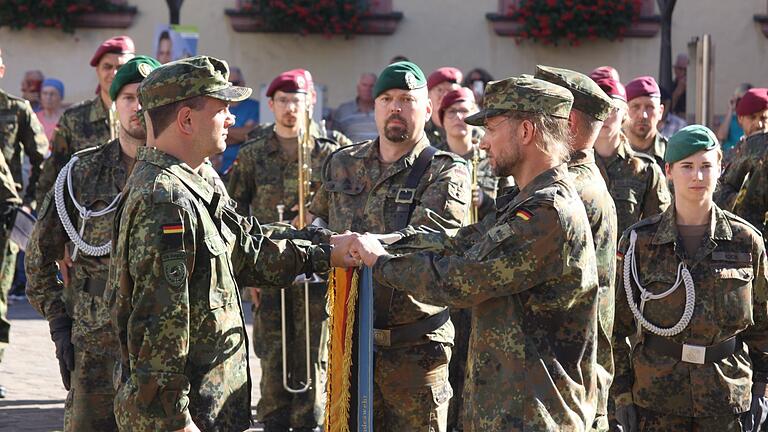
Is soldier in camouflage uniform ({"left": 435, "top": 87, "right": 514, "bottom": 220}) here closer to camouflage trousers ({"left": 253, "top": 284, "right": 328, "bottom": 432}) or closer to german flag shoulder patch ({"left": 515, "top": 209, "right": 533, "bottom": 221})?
camouflage trousers ({"left": 253, "top": 284, "right": 328, "bottom": 432})

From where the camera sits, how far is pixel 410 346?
20.3ft

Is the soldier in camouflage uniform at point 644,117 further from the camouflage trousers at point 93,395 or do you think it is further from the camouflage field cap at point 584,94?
the camouflage trousers at point 93,395

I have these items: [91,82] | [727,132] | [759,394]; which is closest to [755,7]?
[727,132]

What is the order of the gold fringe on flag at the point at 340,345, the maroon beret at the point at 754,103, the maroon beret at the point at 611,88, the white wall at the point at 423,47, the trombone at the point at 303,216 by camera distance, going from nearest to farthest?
1. the gold fringe on flag at the point at 340,345
2. the maroon beret at the point at 611,88
3. the trombone at the point at 303,216
4. the maroon beret at the point at 754,103
5. the white wall at the point at 423,47

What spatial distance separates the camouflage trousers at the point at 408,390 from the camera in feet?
20.3

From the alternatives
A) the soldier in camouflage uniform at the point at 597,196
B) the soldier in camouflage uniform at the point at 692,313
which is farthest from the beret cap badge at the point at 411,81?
the soldier in camouflage uniform at the point at 692,313

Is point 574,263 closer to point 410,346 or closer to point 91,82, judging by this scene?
point 410,346

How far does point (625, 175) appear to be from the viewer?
8445 millimetres

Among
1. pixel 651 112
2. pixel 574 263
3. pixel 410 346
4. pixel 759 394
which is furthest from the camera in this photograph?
pixel 651 112

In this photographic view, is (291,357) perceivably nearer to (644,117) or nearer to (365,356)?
(644,117)

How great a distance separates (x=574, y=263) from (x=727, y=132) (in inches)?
442

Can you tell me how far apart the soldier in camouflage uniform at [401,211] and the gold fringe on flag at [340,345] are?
1.30 feet

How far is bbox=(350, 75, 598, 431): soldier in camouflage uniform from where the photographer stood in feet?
15.6

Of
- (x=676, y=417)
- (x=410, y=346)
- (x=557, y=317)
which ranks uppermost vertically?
(x=557, y=317)
